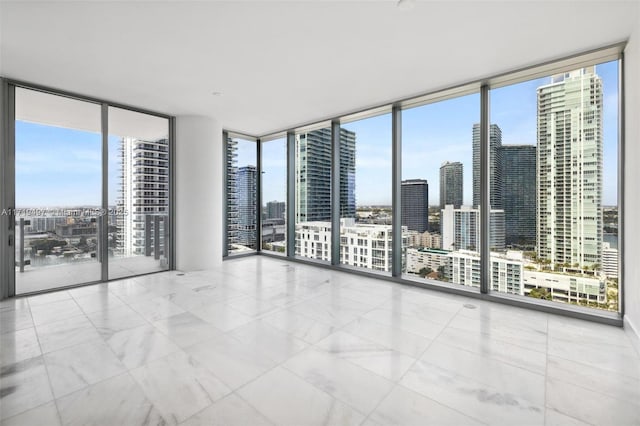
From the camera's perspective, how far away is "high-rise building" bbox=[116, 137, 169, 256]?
15.4ft

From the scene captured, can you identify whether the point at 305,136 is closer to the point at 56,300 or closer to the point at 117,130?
the point at 117,130

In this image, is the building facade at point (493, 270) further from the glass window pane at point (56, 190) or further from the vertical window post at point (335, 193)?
the glass window pane at point (56, 190)

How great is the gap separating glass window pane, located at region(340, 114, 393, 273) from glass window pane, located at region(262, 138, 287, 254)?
1.66m

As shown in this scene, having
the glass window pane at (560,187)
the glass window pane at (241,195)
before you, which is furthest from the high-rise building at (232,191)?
the glass window pane at (560,187)

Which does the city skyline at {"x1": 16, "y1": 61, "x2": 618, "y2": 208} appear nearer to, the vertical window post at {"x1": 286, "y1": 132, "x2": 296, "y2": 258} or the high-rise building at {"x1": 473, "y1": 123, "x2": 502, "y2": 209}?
the high-rise building at {"x1": 473, "y1": 123, "x2": 502, "y2": 209}

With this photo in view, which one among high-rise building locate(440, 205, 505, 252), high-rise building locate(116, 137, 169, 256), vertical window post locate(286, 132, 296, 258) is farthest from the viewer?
vertical window post locate(286, 132, 296, 258)

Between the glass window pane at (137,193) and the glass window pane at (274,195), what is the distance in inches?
87.7

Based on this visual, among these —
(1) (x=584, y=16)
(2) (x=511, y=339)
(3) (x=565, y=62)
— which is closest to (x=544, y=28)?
(1) (x=584, y=16)

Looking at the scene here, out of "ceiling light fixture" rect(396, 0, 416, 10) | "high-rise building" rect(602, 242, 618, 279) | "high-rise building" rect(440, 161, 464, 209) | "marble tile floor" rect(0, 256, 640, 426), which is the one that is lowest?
"marble tile floor" rect(0, 256, 640, 426)

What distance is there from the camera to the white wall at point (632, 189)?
2457 millimetres

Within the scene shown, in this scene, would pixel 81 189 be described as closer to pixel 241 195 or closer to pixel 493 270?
pixel 241 195

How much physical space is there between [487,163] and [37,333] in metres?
5.33

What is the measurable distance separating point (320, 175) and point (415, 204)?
2158 mm

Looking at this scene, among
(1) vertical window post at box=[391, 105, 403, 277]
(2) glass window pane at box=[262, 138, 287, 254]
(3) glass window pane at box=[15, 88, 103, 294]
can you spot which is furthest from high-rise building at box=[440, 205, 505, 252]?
(3) glass window pane at box=[15, 88, 103, 294]
